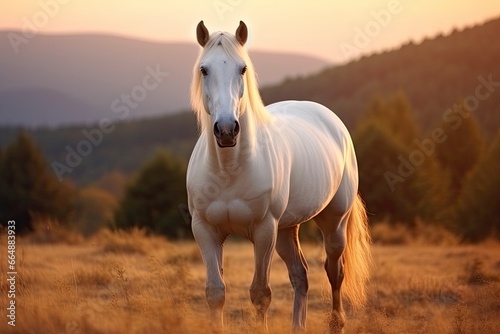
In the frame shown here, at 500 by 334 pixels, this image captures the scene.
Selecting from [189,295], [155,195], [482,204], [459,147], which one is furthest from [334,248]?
[459,147]

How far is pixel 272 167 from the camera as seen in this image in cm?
566

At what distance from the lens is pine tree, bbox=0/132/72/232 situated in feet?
86.5

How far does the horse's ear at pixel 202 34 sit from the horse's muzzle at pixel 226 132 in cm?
87

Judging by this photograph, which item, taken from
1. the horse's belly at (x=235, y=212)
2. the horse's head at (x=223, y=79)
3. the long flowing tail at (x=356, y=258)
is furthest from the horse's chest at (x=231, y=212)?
the long flowing tail at (x=356, y=258)

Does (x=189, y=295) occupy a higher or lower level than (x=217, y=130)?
lower

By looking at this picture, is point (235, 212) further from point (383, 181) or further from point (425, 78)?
point (425, 78)

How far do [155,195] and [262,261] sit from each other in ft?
69.0

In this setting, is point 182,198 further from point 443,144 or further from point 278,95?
point 278,95

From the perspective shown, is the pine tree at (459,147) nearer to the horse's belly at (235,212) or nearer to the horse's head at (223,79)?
the horse's belly at (235,212)

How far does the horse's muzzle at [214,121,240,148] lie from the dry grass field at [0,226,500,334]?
49.3 inches

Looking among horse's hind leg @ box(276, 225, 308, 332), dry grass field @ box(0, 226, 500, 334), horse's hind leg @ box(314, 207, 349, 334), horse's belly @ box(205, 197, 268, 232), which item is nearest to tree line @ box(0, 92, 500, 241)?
dry grass field @ box(0, 226, 500, 334)

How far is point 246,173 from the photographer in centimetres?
546

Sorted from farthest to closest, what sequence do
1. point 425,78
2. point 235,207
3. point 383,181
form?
point 425,78, point 383,181, point 235,207

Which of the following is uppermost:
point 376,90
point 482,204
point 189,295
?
point 376,90
